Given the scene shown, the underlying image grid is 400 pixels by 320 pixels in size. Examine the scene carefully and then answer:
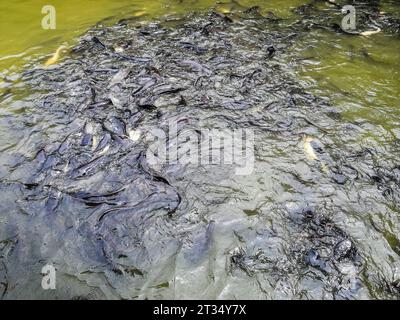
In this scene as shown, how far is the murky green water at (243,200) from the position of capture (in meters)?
2.90

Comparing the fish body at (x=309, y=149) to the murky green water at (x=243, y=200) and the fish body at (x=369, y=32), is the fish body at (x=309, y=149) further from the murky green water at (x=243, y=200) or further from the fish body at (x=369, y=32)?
the fish body at (x=369, y=32)

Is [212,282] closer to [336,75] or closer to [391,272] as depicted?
[391,272]

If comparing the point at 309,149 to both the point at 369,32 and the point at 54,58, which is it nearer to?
the point at 369,32

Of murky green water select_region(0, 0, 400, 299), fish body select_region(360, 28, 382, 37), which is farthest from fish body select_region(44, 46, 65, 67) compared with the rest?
fish body select_region(360, 28, 382, 37)

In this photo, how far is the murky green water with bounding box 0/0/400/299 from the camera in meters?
2.90

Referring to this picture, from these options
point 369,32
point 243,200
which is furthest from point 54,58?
point 369,32

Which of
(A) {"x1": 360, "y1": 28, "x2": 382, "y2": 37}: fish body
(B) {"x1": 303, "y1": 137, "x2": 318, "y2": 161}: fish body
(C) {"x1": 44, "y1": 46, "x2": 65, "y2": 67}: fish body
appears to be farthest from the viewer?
(A) {"x1": 360, "y1": 28, "x2": 382, "y2": 37}: fish body

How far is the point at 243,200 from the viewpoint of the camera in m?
3.52

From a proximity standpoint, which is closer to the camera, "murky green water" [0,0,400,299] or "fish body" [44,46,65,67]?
"murky green water" [0,0,400,299]

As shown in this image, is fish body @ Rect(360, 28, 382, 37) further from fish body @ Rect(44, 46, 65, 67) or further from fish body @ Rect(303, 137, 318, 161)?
fish body @ Rect(44, 46, 65, 67)

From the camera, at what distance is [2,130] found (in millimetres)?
4574

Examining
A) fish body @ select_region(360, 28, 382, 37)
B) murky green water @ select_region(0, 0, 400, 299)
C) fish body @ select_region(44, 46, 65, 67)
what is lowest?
murky green water @ select_region(0, 0, 400, 299)

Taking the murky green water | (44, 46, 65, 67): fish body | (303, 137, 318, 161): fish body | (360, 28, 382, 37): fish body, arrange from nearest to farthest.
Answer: the murky green water
(303, 137, 318, 161): fish body
(44, 46, 65, 67): fish body
(360, 28, 382, 37): fish body

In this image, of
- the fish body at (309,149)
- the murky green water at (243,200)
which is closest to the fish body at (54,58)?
the murky green water at (243,200)
